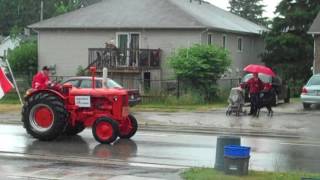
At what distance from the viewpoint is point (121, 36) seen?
3978 centimetres

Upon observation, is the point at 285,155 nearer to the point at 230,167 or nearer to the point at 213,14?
the point at 230,167

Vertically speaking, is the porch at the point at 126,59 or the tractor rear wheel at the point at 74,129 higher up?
the porch at the point at 126,59

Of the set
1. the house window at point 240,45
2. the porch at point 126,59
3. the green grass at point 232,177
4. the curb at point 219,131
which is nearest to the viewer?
the green grass at point 232,177

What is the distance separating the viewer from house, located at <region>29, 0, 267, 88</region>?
37.8m

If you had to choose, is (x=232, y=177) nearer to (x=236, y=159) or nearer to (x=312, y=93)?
(x=236, y=159)

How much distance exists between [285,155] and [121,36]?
26218 millimetres

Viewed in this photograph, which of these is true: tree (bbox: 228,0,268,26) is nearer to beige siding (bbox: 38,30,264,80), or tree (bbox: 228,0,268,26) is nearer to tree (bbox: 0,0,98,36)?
tree (bbox: 0,0,98,36)

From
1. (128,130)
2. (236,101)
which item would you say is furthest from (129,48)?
(128,130)

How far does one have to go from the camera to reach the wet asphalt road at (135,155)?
38.3 ft

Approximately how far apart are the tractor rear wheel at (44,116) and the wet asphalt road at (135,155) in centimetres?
30

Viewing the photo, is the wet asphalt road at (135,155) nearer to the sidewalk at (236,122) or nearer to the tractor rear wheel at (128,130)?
the tractor rear wheel at (128,130)

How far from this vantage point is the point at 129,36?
39469 mm

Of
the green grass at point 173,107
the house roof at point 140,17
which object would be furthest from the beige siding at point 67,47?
the green grass at point 173,107

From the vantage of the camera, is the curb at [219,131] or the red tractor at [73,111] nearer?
the red tractor at [73,111]
